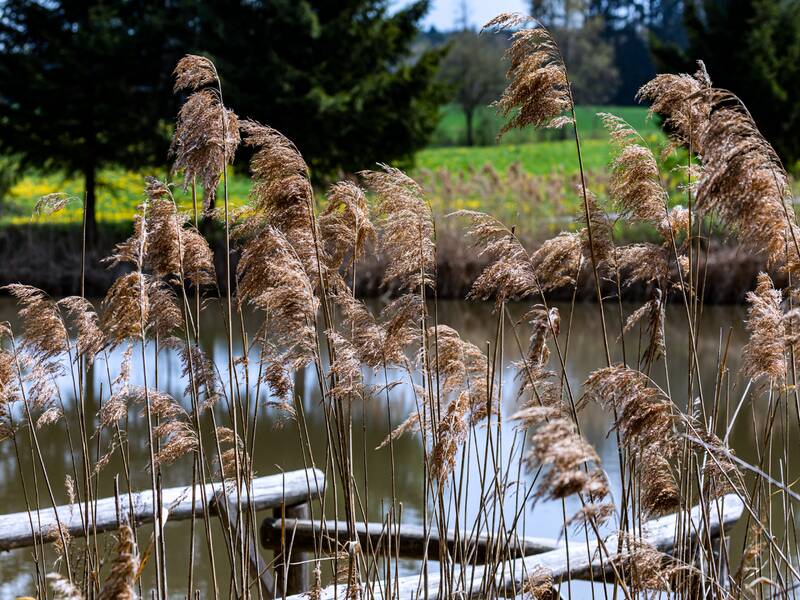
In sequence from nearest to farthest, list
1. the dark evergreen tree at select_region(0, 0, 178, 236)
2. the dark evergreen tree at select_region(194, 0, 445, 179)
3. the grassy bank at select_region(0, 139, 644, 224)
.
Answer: the dark evergreen tree at select_region(194, 0, 445, 179)
the dark evergreen tree at select_region(0, 0, 178, 236)
the grassy bank at select_region(0, 139, 644, 224)

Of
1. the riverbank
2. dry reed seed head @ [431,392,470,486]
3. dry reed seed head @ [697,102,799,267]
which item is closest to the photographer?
dry reed seed head @ [697,102,799,267]

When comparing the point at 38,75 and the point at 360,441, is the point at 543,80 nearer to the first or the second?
the point at 360,441

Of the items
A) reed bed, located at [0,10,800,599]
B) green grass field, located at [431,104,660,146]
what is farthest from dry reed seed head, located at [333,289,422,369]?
green grass field, located at [431,104,660,146]

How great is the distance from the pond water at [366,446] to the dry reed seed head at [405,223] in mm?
364

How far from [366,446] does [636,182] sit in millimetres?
2219

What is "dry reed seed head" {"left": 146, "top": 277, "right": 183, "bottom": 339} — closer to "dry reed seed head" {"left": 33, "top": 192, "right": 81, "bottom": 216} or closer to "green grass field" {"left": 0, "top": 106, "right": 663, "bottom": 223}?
"dry reed seed head" {"left": 33, "top": 192, "right": 81, "bottom": 216}

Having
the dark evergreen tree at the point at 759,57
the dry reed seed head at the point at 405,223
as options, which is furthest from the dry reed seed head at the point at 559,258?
the dark evergreen tree at the point at 759,57

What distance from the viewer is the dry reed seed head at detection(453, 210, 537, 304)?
2.18 m

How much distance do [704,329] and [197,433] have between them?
10042 mm

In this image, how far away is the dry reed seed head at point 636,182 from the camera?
7.61 feet

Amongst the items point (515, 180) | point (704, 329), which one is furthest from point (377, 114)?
point (704, 329)

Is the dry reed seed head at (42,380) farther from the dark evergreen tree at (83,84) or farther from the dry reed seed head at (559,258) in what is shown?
the dark evergreen tree at (83,84)

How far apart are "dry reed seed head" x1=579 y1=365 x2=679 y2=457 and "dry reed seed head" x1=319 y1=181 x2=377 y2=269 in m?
0.72

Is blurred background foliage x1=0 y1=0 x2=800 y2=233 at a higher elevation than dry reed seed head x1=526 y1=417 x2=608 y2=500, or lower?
higher
